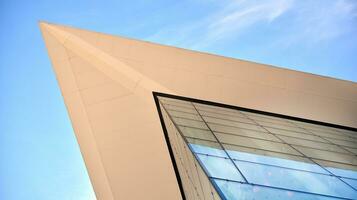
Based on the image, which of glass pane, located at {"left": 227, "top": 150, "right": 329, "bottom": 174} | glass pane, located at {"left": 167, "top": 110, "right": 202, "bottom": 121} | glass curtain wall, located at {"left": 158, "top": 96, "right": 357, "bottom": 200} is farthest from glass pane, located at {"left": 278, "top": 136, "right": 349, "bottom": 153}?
glass pane, located at {"left": 167, "top": 110, "right": 202, "bottom": 121}

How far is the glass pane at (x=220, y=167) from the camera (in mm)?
5697

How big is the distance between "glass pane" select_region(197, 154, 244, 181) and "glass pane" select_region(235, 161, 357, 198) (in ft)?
0.59

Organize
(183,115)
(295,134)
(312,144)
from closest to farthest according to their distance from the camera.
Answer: (312,144) → (295,134) → (183,115)

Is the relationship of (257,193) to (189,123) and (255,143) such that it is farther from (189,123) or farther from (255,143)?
(189,123)

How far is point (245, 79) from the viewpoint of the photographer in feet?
39.5

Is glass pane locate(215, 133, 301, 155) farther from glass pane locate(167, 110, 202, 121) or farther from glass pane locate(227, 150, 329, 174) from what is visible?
glass pane locate(167, 110, 202, 121)

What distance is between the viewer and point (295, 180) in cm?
577

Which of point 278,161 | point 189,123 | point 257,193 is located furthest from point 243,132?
point 257,193

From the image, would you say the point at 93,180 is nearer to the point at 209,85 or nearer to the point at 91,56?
the point at 91,56

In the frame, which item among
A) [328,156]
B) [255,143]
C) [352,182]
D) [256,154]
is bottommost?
[352,182]

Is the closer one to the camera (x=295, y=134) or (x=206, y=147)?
(x=206, y=147)

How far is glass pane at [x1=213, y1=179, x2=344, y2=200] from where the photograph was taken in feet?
15.6

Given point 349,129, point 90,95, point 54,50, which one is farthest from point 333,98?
point 54,50

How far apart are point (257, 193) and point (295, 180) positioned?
4.26 ft
